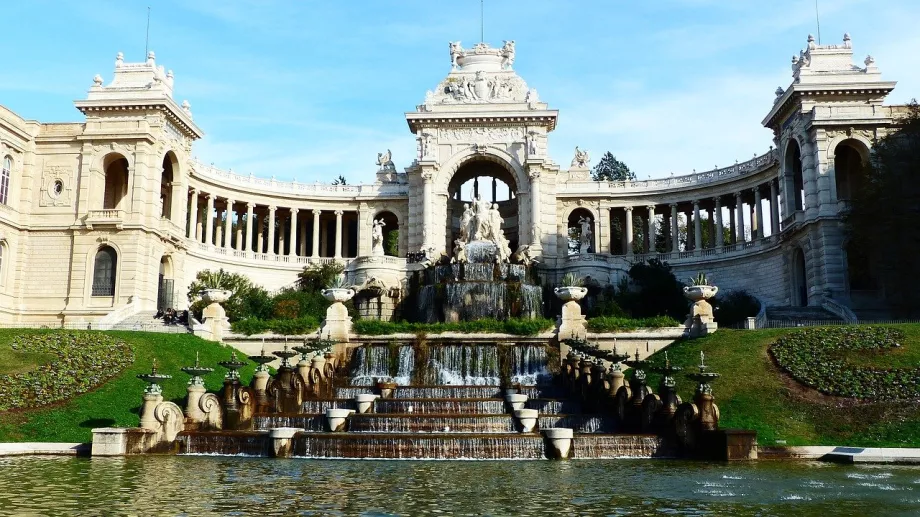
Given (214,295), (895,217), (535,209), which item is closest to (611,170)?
(535,209)

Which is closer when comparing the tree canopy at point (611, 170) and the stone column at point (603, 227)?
the stone column at point (603, 227)

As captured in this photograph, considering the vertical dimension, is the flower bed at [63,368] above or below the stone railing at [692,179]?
below

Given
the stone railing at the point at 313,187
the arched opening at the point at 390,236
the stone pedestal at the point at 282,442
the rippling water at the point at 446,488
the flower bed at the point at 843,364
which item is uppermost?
the stone railing at the point at 313,187

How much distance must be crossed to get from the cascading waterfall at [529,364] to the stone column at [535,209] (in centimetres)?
3058

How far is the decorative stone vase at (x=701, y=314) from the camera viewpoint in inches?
1432

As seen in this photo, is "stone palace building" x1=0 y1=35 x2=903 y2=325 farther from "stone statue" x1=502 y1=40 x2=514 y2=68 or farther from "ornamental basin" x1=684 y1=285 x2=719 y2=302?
"ornamental basin" x1=684 y1=285 x2=719 y2=302

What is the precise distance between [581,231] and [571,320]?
36768 millimetres

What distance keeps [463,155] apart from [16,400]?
46.9 meters

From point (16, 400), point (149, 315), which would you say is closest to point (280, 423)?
point (16, 400)

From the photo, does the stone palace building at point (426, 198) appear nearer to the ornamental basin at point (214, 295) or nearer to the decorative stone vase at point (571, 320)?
the ornamental basin at point (214, 295)

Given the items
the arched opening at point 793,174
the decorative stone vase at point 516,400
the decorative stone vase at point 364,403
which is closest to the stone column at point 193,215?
the decorative stone vase at point 364,403

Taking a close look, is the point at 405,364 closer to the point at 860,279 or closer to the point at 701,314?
the point at 701,314

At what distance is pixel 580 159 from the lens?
7481 cm

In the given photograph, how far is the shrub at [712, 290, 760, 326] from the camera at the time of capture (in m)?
49.0
